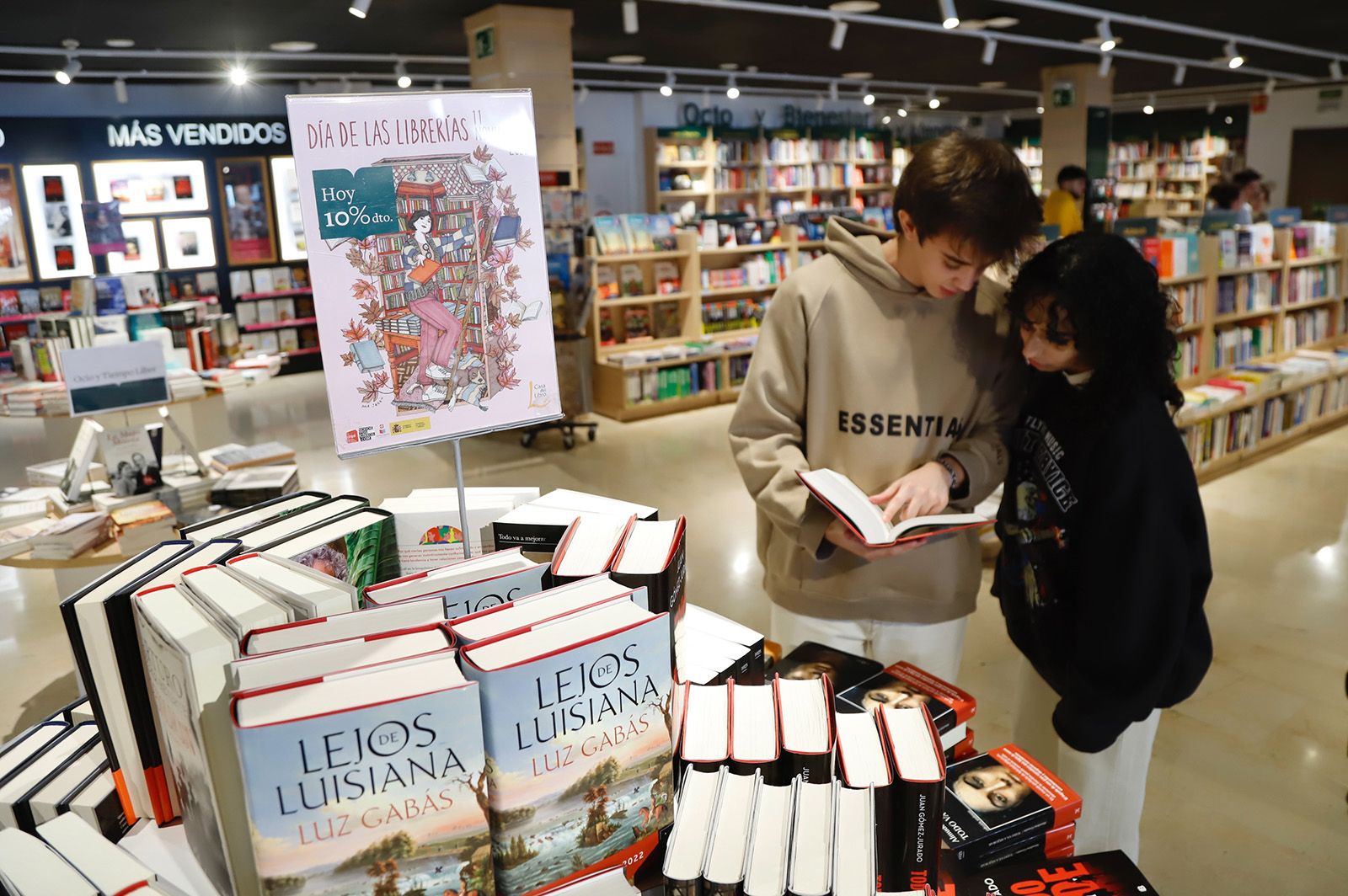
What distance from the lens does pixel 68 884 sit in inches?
37.1

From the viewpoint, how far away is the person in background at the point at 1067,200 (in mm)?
7591

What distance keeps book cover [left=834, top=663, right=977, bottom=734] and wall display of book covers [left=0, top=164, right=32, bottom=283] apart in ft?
37.1

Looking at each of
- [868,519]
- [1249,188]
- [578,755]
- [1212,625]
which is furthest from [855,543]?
[1249,188]

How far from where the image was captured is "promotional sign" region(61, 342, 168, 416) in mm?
3387

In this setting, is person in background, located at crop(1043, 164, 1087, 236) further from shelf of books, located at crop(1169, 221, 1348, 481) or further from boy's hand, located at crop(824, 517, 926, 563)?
boy's hand, located at crop(824, 517, 926, 563)

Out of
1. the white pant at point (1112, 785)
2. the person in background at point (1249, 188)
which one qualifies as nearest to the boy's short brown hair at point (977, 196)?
the white pant at point (1112, 785)

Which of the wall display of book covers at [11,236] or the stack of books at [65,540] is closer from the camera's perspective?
the stack of books at [65,540]

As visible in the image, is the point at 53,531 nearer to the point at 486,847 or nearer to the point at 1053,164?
the point at 486,847

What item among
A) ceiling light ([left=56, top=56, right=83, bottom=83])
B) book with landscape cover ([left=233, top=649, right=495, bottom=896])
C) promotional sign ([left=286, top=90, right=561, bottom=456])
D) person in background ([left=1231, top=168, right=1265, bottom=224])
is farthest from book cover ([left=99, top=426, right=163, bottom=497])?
person in background ([left=1231, top=168, right=1265, bottom=224])

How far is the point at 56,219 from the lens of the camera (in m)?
9.88

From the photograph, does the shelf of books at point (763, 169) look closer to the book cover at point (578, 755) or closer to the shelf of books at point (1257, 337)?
the shelf of books at point (1257, 337)

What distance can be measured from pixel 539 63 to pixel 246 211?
5.50 m

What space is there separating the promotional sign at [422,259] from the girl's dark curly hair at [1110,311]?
0.96 metres

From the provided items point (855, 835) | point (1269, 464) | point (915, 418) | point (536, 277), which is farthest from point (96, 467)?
point (1269, 464)
